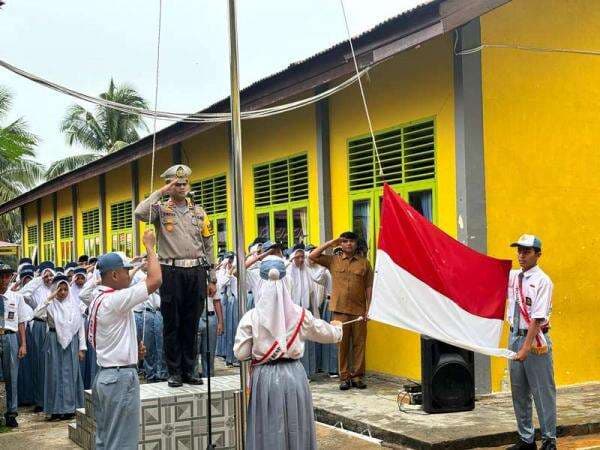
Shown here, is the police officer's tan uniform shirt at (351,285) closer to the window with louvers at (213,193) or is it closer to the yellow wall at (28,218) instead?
the window with louvers at (213,193)

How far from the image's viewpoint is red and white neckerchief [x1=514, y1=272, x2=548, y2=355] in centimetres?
706

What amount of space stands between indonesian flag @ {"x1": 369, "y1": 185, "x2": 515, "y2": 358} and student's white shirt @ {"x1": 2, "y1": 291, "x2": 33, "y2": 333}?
4.53 meters

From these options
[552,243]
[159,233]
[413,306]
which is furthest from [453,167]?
[159,233]

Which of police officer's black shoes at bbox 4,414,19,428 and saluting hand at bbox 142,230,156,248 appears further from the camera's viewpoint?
police officer's black shoes at bbox 4,414,19,428

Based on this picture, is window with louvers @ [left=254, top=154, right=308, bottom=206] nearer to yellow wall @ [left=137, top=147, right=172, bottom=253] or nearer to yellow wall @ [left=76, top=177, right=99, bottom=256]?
yellow wall @ [left=137, top=147, right=172, bottom=253]

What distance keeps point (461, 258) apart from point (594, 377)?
3.58m

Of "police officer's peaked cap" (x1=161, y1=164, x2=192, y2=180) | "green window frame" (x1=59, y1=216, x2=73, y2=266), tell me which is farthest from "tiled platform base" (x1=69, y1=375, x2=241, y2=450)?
"green window frame" (x1=59, y1=216, x2=73, y2=266)

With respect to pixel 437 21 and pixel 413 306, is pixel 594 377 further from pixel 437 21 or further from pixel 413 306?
pixel 437 21

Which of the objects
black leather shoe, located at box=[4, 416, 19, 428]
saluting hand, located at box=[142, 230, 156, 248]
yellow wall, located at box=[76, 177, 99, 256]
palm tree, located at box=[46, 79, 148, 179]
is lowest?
black leather shoe, located at box=[4, 416, 19, 428]

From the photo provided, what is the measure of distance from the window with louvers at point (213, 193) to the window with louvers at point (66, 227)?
10847 millimetres

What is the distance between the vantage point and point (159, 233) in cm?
733

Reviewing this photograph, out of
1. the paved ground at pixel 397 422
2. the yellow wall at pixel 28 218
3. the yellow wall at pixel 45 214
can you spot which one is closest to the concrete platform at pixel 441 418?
the paved ground at pixel 397 422

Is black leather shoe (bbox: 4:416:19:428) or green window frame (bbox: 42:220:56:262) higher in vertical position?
green window frame (bbox: 42:220:56:262)

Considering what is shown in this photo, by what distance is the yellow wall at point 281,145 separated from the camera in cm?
1260
